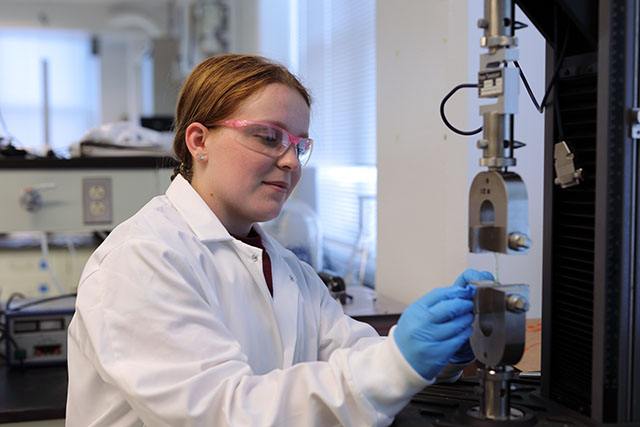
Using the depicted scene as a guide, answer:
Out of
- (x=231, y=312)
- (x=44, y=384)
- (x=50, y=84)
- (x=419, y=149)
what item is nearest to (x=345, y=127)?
(x=419, y=149)

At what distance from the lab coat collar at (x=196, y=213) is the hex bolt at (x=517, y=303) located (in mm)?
503

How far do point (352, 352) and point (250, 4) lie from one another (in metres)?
3.62

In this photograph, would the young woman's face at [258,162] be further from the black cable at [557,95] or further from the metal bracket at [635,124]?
the metal bracket at [635,124]

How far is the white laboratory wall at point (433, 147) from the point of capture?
1.60 metres

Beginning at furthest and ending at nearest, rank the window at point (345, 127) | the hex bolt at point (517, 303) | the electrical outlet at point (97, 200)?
the window at point (345, 127) → the electrical outlet at point (97, 200) → the hex bolt at point (517, 303)

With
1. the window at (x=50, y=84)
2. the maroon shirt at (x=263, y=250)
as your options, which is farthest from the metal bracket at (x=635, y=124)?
the window at (x=50, y=84)

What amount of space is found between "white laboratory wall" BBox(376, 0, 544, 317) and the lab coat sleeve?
32.0 inches

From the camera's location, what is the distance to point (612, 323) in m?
0.86

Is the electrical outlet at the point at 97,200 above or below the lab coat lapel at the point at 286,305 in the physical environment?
above

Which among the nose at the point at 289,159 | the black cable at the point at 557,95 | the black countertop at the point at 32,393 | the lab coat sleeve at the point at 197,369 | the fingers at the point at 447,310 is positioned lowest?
the black countertop at the point at 32,393

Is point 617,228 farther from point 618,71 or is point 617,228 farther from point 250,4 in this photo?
point 250,4

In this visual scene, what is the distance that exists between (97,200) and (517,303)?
1.69 meters

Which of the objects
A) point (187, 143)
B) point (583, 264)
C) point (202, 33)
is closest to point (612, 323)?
point (583, 264)

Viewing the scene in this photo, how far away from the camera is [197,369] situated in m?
0.89
